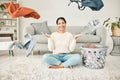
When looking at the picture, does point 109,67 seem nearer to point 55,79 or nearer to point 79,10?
point 55,79

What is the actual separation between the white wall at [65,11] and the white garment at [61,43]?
9.66ft

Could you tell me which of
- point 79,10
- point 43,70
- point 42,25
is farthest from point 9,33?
point 43,70

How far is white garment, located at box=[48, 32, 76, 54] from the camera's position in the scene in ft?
10.2

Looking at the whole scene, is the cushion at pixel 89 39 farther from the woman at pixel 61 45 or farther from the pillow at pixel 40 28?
the woman at pixel 61 45

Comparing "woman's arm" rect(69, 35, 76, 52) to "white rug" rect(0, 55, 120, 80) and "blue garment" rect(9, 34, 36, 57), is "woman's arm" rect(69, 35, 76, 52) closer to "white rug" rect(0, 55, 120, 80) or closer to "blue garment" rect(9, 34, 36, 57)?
"white rug" rect(0, 55, 120, 80)

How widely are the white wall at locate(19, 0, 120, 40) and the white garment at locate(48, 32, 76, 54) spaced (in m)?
2.95

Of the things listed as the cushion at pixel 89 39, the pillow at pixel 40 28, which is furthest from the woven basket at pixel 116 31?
the pillow at pixel 40 28

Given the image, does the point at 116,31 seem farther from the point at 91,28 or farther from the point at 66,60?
the point at 66,60

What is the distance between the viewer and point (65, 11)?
6055mm

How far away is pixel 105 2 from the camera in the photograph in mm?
6098

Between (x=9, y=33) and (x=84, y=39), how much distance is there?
2467mm

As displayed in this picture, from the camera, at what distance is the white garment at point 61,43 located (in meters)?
3.11

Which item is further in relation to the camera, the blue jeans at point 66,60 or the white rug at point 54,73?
the blue jeans at point 66,60

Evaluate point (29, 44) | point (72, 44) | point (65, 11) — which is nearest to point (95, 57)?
point (72, 44)
